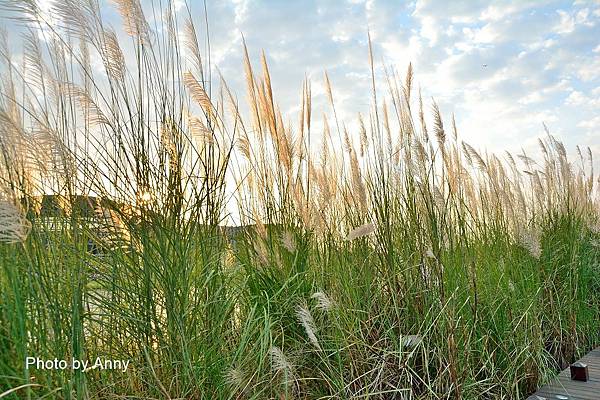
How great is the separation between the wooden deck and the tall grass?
0.09m

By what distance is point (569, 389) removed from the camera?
7.30 feet

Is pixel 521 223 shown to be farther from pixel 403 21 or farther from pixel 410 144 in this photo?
pixel 403 21

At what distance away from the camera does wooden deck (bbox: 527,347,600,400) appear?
2.13 m

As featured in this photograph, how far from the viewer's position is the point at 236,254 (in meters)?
2.12

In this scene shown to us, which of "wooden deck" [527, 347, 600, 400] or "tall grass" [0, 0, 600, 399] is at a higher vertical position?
"tall grass" [0, 0, 600, 399]

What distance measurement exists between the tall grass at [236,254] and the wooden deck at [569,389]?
0.28ft

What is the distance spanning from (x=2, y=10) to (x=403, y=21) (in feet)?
6.54

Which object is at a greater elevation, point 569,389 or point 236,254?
point 236,254

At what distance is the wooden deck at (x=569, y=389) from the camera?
2.13m

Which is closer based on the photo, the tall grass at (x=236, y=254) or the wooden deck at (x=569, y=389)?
the tall grass at (x=236, y=254)

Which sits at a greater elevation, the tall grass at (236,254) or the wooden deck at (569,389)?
the tall grass at (236,254)

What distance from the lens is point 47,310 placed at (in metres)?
1.21

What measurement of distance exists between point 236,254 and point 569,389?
5.60ft

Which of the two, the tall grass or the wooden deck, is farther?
the wooden deck
